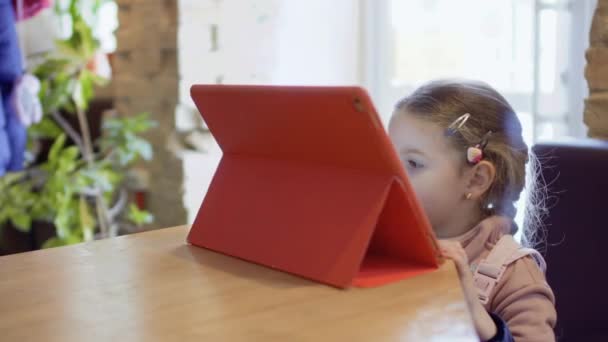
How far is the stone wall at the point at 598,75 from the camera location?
5.54 feet

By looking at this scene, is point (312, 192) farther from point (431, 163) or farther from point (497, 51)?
point (497, 51)

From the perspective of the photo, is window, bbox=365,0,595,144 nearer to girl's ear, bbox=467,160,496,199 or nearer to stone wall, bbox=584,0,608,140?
stone wall, bbox=584,0,608,140

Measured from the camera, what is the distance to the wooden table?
667 mm

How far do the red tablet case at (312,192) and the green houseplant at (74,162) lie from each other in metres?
1.94

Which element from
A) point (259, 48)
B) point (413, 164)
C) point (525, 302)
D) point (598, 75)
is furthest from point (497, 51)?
point (525, 302)

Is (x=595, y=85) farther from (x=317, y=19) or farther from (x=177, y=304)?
(x=317, y=19)

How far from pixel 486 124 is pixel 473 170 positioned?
8 cm

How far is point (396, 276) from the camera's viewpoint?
0.81 m

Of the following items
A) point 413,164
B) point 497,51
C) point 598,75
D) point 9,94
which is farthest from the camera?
Answer: point 497,51

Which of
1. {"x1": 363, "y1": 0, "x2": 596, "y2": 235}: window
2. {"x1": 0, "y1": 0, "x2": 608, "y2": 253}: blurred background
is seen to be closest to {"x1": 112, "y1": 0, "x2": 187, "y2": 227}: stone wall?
{"x1": 0, "y1": 0, "x2": 608, "y2": 253}: blurred background

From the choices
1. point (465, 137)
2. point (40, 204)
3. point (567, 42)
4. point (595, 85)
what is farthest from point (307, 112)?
point (40, 204)

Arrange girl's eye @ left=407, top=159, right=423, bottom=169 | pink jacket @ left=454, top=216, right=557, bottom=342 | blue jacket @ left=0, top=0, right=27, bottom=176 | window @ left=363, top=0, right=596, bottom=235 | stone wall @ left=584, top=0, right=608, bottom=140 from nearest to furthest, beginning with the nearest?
pink jacket @ left=454, top=216, right=557, bottom=342 → girl's eye @ left=407, top=159, right=423, bottom=169 → stone wall @ left=584, top=0, right=608, bottom=140 → window @ left=363, top=0, right=596, bottom=235 → blue jacket @ left=0, top=0, right=27, bottom=176

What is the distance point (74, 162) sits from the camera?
294 centimetres

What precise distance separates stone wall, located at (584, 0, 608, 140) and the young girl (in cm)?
42
